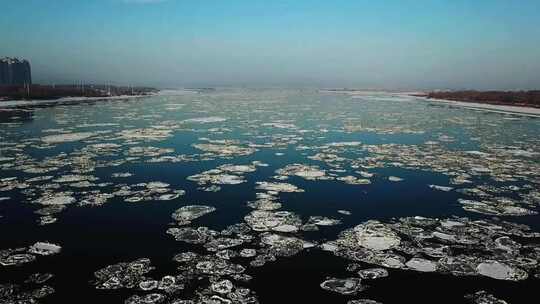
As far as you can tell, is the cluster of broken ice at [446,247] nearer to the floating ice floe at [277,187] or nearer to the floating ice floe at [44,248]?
the floating ice floe at [277,187]

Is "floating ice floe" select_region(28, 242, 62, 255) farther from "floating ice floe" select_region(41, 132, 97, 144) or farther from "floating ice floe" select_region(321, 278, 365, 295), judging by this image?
"floating ice floe" select_region(41, 132, 97, 144)

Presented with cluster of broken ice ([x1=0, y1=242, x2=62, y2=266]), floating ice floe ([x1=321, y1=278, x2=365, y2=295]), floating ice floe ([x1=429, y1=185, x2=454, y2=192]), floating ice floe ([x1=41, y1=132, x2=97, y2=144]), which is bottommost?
floating ice floe ([x1=321, y1=278, x2=365, y2=295])

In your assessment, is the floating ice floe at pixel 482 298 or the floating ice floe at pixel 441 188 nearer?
the floating ice floe at pixel 482 298

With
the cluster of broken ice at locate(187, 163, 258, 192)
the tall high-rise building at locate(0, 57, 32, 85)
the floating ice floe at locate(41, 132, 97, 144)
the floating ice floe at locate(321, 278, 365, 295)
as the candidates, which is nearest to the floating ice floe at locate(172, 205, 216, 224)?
the cluster of broken ice at locate(187, 163, 258, 192)

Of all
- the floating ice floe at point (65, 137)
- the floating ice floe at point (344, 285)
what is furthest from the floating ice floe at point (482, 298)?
the floating ice floe at point (65, 137)

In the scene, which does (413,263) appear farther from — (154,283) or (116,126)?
(116,126)

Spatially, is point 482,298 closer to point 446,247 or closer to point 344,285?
point 446,247

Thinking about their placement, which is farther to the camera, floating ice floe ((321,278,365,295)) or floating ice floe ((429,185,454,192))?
floating ice floe ((429,185,454,192))

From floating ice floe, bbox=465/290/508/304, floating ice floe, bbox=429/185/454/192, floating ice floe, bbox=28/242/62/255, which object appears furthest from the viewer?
→ floating ice floe, bbox=429/185/454/192
